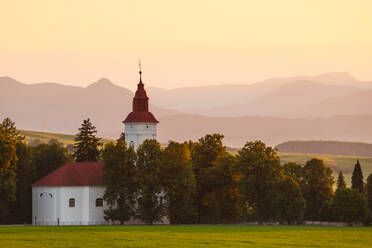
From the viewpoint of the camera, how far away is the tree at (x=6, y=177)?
108812 mm

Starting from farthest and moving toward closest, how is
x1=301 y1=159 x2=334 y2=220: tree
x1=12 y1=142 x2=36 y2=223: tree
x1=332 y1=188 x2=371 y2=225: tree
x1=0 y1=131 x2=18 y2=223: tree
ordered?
x1=301 y1=159 x2=334 y2=220: tree, x1=12 y1=142 x2=36 y2=223: tree, x1=0 y1=131 x2=18 y2=223: tree, x1=332 y1=188 x2=371 y2=225: tree

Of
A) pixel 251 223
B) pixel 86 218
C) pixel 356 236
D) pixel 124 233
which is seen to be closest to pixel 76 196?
pixel 86 218

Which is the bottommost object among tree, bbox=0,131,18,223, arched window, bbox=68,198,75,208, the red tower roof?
arched window, bbox=68,198,75,208

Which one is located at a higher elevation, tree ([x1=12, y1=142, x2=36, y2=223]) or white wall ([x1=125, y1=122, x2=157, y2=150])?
white wall ([x1=125, y1=122, x2=157, y2=150])

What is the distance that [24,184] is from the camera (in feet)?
378

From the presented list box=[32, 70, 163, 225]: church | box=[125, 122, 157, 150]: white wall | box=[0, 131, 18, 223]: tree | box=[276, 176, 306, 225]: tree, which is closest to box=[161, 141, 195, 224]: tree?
box=[32, 70, 163, 225]: church

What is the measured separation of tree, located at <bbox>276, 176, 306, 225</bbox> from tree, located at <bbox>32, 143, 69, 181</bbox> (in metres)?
34.5

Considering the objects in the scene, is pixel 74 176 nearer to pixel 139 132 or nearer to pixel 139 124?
pixel 139 132

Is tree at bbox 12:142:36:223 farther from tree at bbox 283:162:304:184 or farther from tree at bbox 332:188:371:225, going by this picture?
tree at bbox 332:188:371:225

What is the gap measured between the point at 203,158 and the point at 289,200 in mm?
15689

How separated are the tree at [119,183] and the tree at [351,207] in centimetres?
2579

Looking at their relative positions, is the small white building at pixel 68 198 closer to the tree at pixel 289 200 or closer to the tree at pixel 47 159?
the tree at pixel 47 159

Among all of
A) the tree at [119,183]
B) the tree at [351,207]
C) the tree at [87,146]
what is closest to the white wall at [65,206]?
the tree at [119,183]

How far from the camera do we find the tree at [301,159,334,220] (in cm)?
11694
